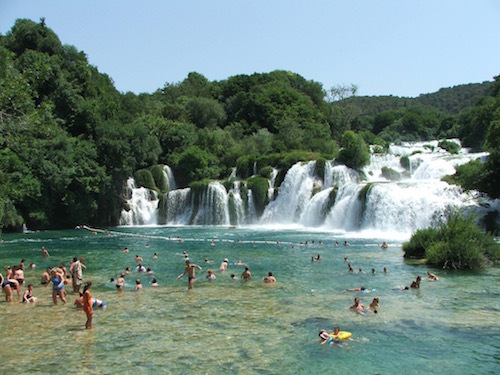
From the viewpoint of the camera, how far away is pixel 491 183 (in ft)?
107

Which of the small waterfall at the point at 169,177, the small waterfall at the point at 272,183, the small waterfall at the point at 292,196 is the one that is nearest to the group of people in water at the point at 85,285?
the small waterfall at the point at 292,196

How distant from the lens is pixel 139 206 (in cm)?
5138

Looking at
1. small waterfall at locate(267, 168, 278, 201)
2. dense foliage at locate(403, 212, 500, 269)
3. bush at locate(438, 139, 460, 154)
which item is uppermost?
bush at locate(438, 139, 460, 154)

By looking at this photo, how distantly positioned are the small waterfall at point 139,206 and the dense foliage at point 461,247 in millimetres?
32474

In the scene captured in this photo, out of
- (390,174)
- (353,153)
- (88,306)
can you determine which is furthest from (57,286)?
(390,174)

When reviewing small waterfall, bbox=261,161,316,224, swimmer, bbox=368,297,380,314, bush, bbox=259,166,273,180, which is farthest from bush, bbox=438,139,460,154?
swimmer, bbox=368,297,380,314

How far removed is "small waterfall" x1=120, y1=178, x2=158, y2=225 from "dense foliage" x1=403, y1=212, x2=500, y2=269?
3247 centimetres

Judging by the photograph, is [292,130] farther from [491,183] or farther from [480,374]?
[480,374]

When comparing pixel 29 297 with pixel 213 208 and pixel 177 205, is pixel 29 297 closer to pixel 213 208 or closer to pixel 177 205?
pixel 213 208

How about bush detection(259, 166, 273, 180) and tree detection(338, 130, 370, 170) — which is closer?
tree detection(338, 130, 370, 170)

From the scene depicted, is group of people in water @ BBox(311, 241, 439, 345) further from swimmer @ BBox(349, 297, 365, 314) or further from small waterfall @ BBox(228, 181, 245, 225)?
small waterfall @ BBox(228, 181, 245, 225)

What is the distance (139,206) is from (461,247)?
3530cm

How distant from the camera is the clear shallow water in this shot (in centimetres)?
1138

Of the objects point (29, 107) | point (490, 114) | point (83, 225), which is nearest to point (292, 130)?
point (490, 114)
